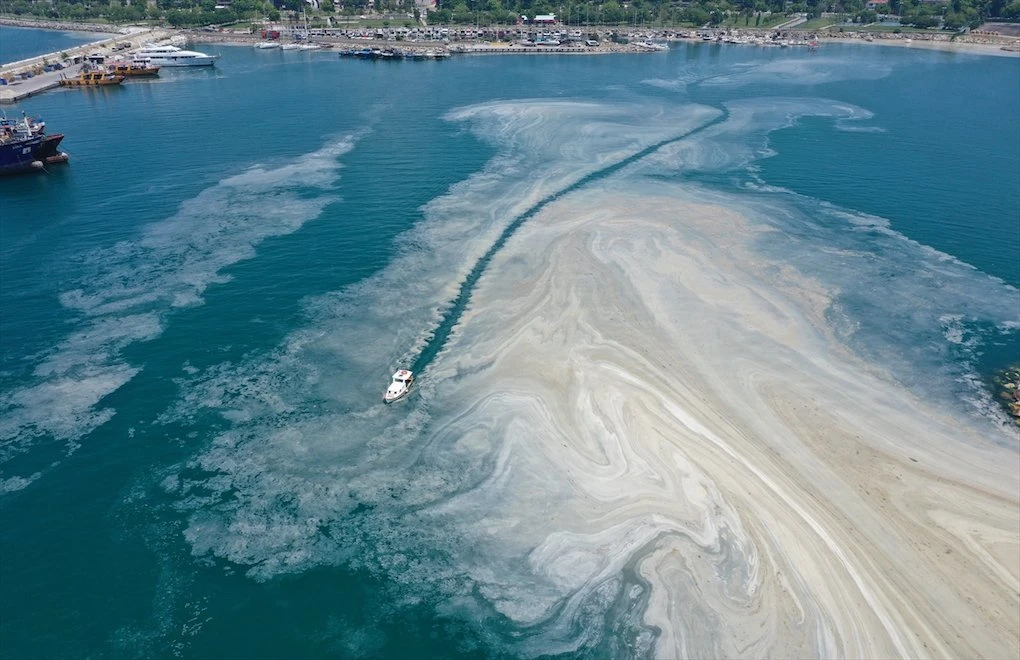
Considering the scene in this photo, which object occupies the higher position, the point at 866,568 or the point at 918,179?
the point at 918,179

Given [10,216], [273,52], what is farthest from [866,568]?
[273,52]

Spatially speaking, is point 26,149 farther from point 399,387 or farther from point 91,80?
point 399,387

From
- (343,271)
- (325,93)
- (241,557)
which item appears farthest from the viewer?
(325,93)

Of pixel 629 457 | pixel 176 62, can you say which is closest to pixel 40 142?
pixel 629 457

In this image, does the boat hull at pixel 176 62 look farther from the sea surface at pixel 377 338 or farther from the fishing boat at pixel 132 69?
the sea surface at pixel 377 338

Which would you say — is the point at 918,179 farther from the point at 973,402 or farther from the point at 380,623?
the point at 380,623

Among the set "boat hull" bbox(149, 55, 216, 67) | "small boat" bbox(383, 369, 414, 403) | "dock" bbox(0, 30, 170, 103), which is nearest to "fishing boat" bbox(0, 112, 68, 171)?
"dock" bbox(0, 30, 170, 103)
